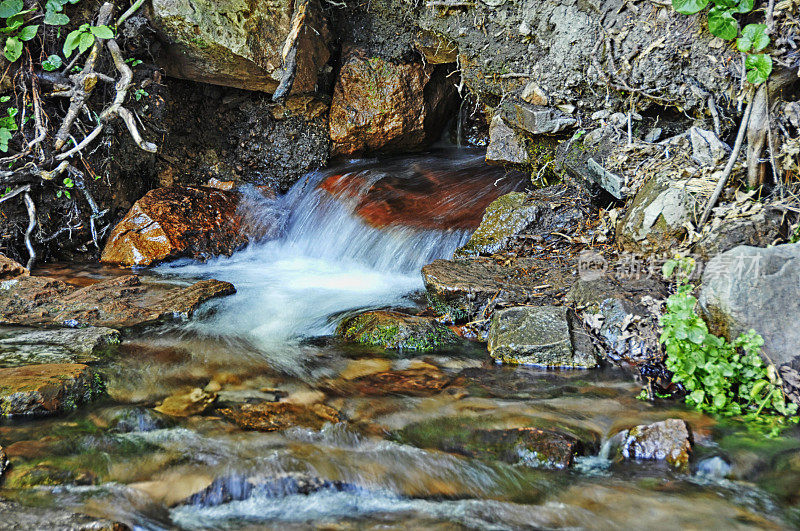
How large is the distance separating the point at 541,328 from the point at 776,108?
2289mm

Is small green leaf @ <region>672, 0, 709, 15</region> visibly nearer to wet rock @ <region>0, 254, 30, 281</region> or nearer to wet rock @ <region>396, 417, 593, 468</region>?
wet rock @ <region>396, 417, 593, 468</region>

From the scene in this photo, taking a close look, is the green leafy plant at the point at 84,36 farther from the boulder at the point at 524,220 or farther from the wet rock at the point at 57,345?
the boulder at the point at 524,220

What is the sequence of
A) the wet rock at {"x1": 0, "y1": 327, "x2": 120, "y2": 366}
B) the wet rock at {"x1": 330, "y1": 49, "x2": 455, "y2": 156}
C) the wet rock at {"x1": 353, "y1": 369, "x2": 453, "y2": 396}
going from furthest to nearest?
the wet rock at {"x1": 330, "y1": 49, "x2": 455, "y2": 156} → the wet rock at {"x1": 0, "y1": 327, "x2": 120, "y2": 366} → the wet rock at {"x1": 353, "y1": 369, "x2": 453, "y2": 396}

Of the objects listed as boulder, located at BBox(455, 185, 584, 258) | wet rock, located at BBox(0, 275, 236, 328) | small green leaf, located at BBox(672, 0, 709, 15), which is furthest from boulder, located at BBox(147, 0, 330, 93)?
small green leaf, located at BBox(672, 0, 709, 15)

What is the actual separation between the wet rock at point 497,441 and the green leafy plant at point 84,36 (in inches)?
188

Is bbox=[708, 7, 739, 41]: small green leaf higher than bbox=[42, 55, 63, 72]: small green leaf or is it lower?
higher

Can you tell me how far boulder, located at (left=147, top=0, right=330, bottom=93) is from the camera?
5859mm

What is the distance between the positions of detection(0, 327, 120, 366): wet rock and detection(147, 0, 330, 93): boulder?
11.6 feet

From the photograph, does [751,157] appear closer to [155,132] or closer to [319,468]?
[319,468]

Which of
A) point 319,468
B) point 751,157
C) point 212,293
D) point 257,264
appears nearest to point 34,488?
point 319,468

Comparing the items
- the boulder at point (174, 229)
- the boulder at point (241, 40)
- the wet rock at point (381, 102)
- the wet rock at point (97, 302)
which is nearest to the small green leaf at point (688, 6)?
the wet rock at point (381, 102)

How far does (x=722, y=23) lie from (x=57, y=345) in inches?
203

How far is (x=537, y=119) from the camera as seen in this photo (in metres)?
5.41

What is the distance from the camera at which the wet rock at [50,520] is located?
2045mm
